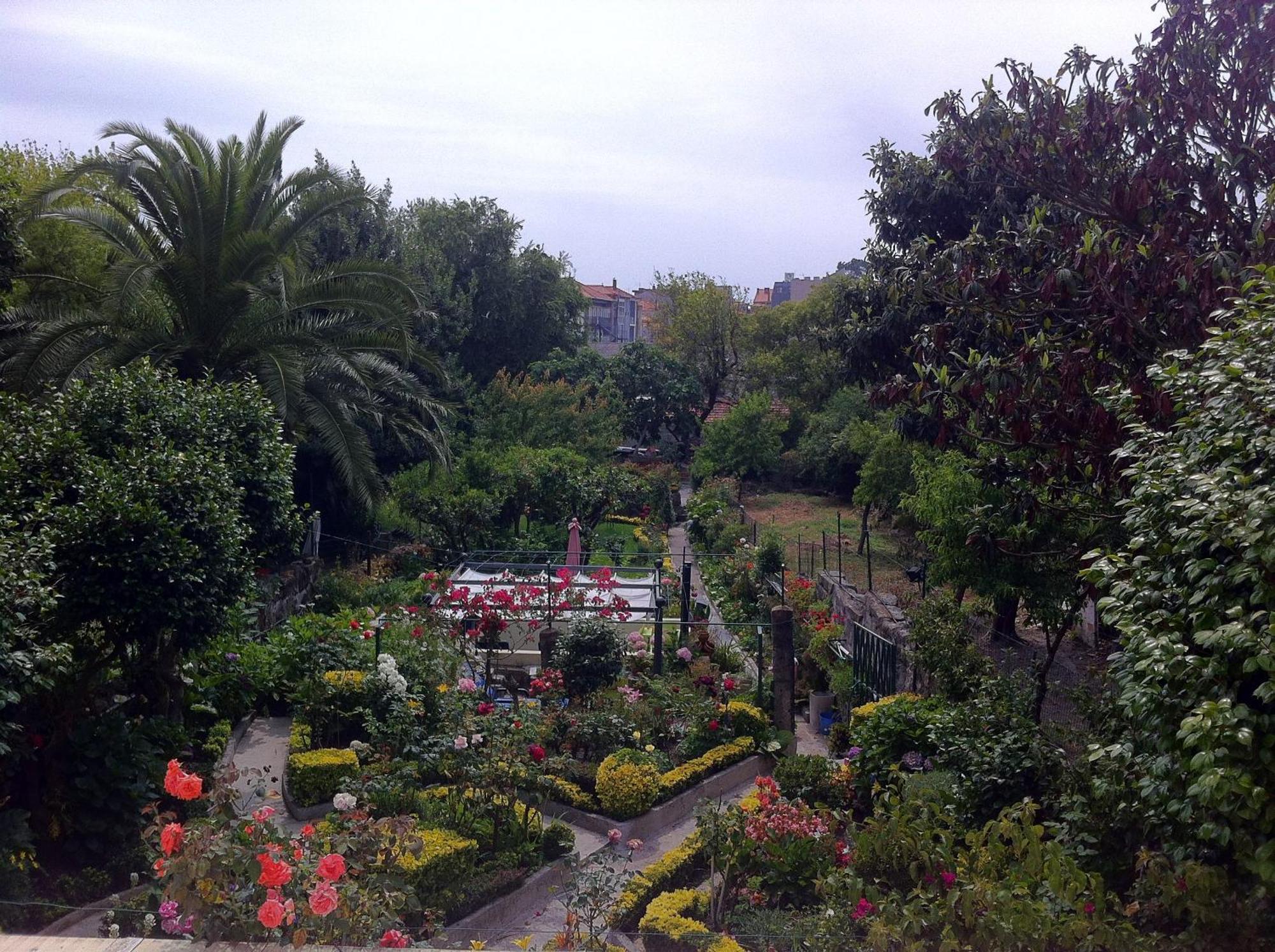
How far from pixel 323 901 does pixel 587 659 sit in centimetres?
767

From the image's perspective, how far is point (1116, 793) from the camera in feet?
15.9

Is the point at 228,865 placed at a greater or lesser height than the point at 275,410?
lesser

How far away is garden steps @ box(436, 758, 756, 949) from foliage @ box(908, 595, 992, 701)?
267cm

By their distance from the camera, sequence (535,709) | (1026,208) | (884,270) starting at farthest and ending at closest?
(884,270)
(1026,208)
(535,709)

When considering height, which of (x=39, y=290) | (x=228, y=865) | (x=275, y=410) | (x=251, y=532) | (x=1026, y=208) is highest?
(x=1026, y=208)

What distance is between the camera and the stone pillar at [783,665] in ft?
36.9

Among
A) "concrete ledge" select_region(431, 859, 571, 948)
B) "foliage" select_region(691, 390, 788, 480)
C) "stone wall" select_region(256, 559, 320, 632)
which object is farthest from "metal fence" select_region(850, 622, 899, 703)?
"foliage" select_region(691, 390, 788, 480)

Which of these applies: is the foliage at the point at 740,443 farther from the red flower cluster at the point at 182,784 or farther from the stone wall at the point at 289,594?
the red flower cluster at the point at 182,784

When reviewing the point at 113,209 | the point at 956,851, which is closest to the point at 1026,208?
the point at 956,851

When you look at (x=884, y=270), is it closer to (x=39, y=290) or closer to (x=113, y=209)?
(x=113, y=209)

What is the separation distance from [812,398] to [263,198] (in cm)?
2822

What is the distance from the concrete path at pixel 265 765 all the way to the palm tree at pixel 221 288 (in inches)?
178

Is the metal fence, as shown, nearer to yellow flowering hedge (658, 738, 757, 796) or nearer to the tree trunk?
yellow flowering hedge (658, 738, 757, 796)

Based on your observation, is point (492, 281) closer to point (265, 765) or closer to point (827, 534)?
point (827, 534)
